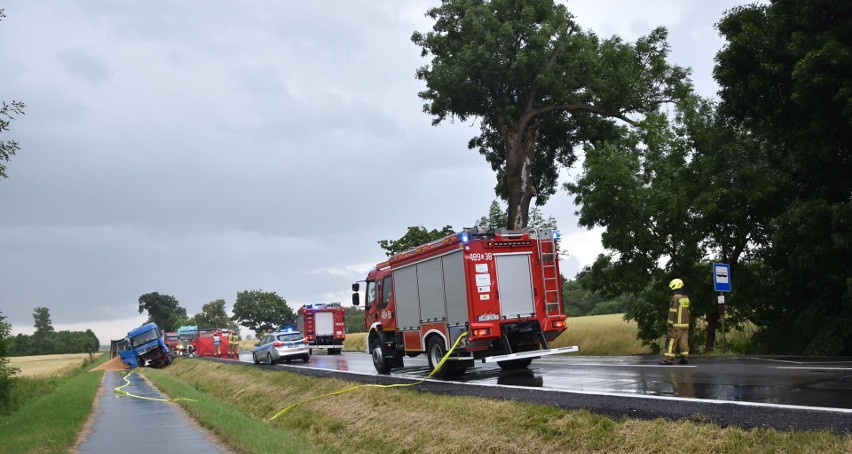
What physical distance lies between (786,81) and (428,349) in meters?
11.9

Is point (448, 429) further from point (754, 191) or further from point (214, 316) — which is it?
point (214, 316)

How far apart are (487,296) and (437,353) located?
2224 millimetres

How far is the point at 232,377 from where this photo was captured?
27.2m

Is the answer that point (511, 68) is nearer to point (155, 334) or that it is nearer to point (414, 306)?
point (414, 306)

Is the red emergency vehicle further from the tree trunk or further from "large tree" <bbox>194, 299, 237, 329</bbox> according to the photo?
"large tree" <bbox>194, 299, 237, 329</bbox>

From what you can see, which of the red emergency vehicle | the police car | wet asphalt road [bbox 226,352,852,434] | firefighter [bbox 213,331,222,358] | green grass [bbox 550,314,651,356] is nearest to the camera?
wet asphalt road [bbox 226,352,852,434]

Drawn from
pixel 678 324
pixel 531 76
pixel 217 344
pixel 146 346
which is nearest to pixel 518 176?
pixel 531 76

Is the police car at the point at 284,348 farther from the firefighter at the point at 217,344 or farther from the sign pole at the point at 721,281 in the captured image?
the sign pole at the point at 721,281

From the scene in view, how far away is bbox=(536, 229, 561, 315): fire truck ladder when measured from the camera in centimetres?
1583

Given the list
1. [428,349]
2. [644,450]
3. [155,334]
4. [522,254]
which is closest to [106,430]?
[428,349]

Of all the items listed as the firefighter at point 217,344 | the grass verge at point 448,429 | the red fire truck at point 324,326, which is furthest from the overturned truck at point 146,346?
the grass verge at point 448,429

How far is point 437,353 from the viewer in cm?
1641

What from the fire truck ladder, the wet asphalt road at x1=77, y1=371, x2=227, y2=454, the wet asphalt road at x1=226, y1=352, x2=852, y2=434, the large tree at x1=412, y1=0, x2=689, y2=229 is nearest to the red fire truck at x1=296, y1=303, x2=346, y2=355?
the large tree at x1=412, y1=0, x2=689, y2=229

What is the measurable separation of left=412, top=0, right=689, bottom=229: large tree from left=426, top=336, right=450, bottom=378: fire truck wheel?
55.3 feet
